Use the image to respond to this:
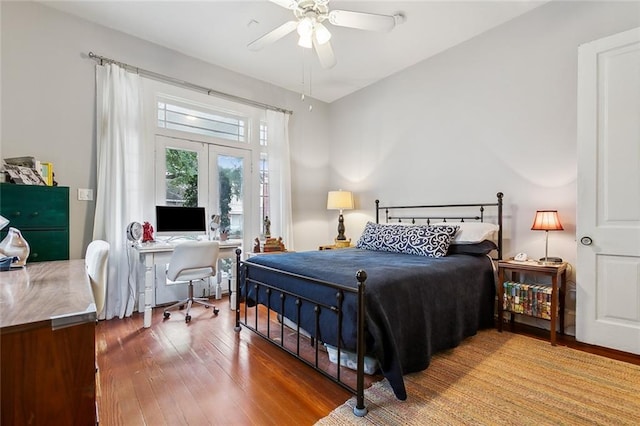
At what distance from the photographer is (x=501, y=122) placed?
3078mm

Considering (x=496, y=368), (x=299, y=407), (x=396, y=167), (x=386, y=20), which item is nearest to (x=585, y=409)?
(x=496, y=368)

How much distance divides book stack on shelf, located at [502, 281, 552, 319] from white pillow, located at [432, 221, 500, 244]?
1.48ft

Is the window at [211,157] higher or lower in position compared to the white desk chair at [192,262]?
higher

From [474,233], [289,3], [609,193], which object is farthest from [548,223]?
[289,3]

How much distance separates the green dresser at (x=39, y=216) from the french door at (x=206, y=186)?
108cm

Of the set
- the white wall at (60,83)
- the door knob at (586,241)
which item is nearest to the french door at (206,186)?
the white wall at (60,83)

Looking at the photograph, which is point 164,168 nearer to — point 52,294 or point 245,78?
point 245,78

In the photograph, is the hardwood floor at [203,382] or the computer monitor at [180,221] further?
the computer monitor at [180,221]

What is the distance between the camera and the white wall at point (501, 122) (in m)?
2.65

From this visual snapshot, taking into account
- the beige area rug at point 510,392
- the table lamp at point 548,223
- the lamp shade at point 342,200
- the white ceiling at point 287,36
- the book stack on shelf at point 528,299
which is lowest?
the beige area rug at point 510,392

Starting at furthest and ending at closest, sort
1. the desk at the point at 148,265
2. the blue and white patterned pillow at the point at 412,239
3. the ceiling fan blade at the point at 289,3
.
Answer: the desk at the point at 148,265 < the blue and white patterned pillow at the point at 412,239 < the ceiling fan blade at the point at 289,3

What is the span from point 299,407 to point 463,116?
3233 millimetres

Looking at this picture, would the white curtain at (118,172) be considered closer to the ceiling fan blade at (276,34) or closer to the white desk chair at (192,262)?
the white desk chair at (192,262)

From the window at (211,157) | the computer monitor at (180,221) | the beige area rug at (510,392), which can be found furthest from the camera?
the window at (211,157)
